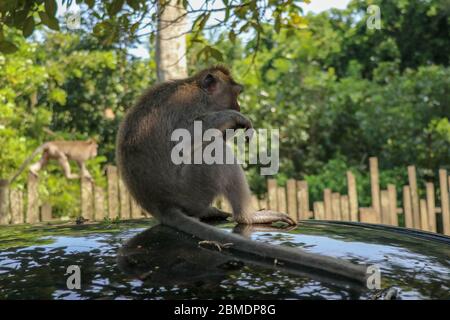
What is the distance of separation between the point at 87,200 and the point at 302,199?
3072 mm

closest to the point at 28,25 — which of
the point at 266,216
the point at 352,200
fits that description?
the point at 266,216

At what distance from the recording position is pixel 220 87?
16.3ft

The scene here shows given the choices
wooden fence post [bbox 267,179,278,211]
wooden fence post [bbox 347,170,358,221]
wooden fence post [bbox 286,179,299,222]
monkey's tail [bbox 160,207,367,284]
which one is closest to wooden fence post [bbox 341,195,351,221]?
wooden fence post [bbox 347,170,358,221]

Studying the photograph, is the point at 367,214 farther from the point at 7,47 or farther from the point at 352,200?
the point at 7,47

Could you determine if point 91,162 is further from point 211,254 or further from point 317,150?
point 211,254

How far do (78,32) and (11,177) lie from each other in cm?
530

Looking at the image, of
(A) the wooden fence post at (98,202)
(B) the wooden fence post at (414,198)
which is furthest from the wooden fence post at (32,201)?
(B) the wooden fence post at (414,198)

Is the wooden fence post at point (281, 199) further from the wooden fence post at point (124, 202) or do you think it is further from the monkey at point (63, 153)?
the monkey at point (63, 153)

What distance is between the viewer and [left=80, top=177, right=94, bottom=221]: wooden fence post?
28.3 feet

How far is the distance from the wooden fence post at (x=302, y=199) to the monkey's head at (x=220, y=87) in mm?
3994

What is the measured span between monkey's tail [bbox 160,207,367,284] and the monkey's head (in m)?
2.06

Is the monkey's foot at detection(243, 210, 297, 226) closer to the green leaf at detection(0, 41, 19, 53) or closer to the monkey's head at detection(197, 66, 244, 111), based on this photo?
the monkey's head at detection(197, 66, 244, 111)
